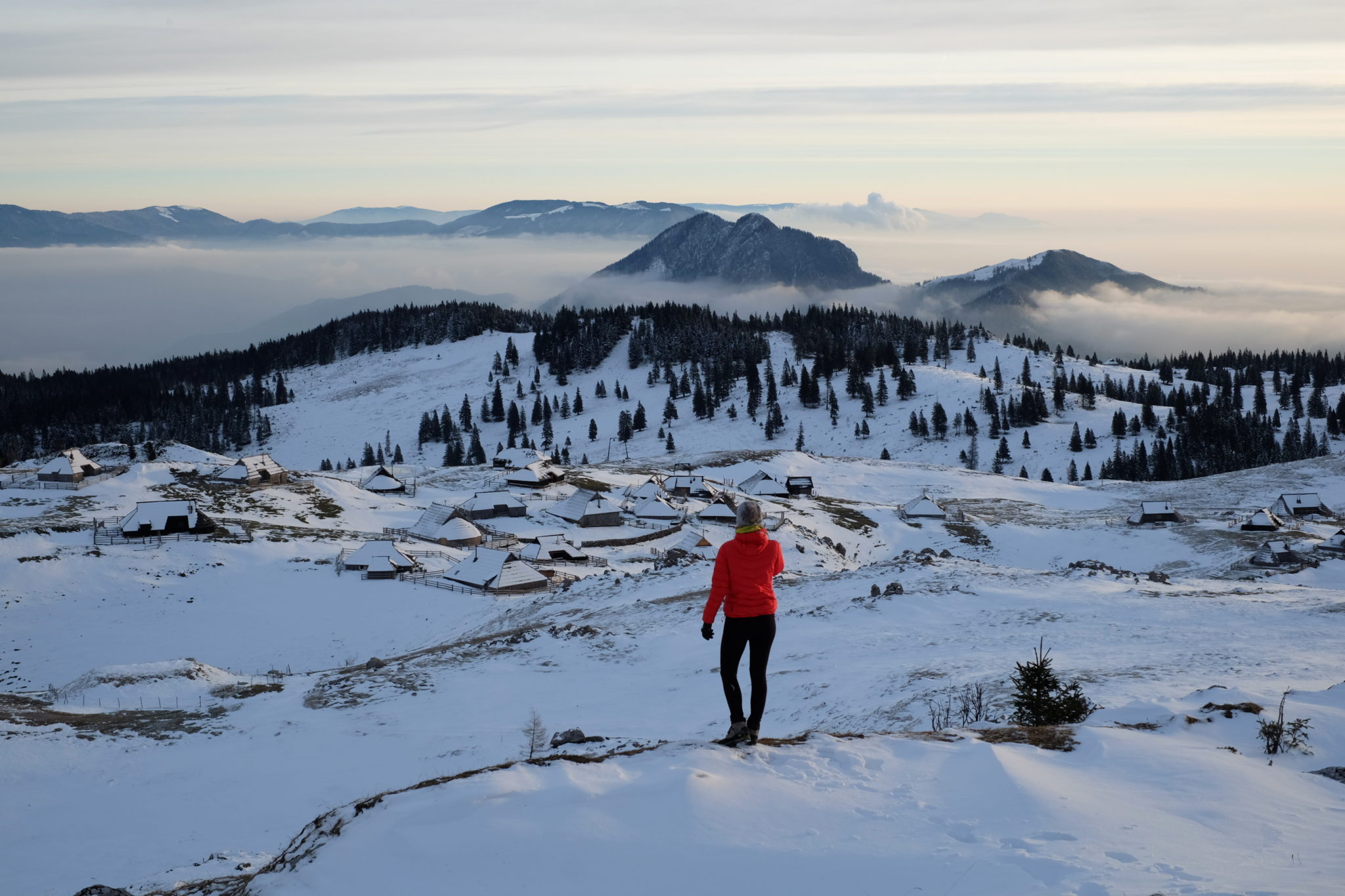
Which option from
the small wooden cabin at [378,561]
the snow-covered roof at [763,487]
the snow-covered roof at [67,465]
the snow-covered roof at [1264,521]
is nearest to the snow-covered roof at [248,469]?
the snow-covered roof at [67,465]

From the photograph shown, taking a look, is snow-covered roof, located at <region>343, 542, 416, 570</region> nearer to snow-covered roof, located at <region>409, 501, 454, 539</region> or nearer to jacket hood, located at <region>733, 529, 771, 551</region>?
snow-covered roof, located at <region>409, 501, 454, 539</region>

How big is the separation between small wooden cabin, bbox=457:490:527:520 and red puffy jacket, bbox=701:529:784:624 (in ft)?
223

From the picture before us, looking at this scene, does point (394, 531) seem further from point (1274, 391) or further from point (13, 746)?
point (1274, 391)

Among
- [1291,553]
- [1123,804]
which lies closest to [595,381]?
[1291,553]

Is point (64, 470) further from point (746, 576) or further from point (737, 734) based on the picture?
point (746, 576)

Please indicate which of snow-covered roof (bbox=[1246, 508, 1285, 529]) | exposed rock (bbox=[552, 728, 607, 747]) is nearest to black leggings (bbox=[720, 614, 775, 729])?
exposed rock (bbox=[552, 728, 607, 747])

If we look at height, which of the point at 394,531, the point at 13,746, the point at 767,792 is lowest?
the point at 394,531

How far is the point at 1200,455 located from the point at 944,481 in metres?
55.3

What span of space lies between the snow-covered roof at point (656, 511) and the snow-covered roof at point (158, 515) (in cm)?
3707

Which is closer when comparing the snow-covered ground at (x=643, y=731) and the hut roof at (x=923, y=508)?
the snow-covered ground at (x=643, y=731)

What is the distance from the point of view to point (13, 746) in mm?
21391

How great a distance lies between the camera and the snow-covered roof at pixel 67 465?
76.2m

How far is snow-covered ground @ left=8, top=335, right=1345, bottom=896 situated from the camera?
Result: 29.6 feet

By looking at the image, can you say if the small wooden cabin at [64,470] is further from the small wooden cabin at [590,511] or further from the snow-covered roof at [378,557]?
the small wooden cabin at [590,511]
